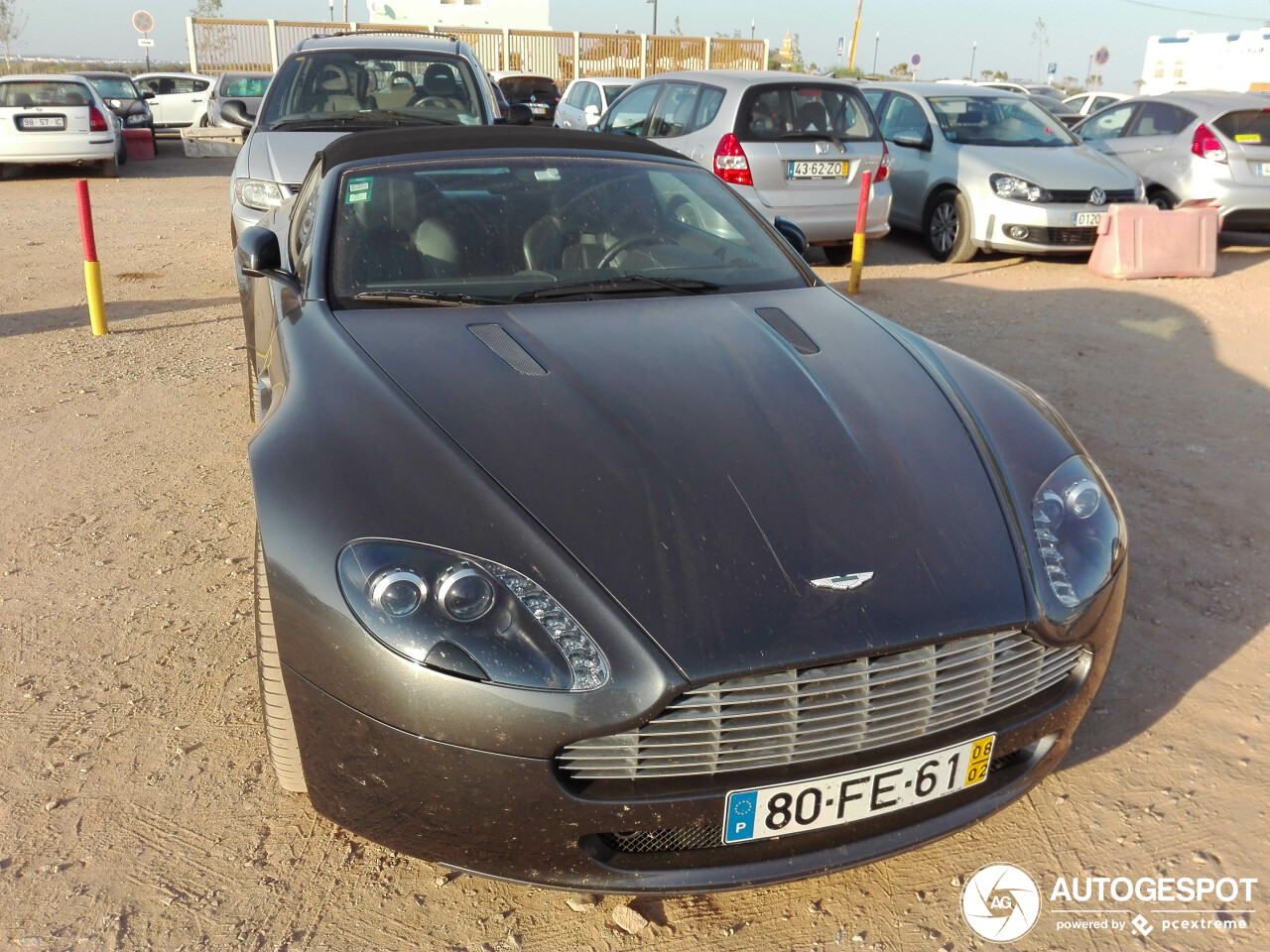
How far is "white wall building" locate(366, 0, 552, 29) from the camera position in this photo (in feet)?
123

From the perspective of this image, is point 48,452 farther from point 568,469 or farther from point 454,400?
point 568,469

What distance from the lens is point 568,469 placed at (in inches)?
88.5

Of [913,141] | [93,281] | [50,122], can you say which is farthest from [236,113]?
[50,122]

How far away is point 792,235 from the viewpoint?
13.2 feet

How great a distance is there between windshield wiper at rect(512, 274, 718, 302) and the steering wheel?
118 mm

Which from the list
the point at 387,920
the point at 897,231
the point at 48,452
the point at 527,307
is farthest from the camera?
the point at 897,231

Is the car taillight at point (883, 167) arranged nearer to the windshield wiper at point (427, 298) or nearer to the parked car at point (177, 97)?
the windshield wiper at point (427, 298)

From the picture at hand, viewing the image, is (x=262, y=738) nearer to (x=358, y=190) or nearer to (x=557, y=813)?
(x=557, y=813)

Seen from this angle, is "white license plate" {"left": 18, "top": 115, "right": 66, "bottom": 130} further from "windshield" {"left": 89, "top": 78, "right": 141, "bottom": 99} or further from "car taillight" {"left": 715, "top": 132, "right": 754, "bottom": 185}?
"car taillight" {"left": 715, "top": 132, "right": 754, "bottom": 185}

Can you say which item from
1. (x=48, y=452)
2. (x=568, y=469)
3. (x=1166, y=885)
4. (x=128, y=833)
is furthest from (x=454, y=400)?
(x=48, y=452)

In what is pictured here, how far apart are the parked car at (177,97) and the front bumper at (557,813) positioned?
22.1 meters

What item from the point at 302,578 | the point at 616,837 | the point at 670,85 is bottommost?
the point at 616,837

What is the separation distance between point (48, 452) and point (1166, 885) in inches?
176

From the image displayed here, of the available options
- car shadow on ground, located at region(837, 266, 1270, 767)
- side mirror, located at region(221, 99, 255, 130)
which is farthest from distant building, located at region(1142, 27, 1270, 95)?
side mirror, located at region(221, 99, 255, 130)
